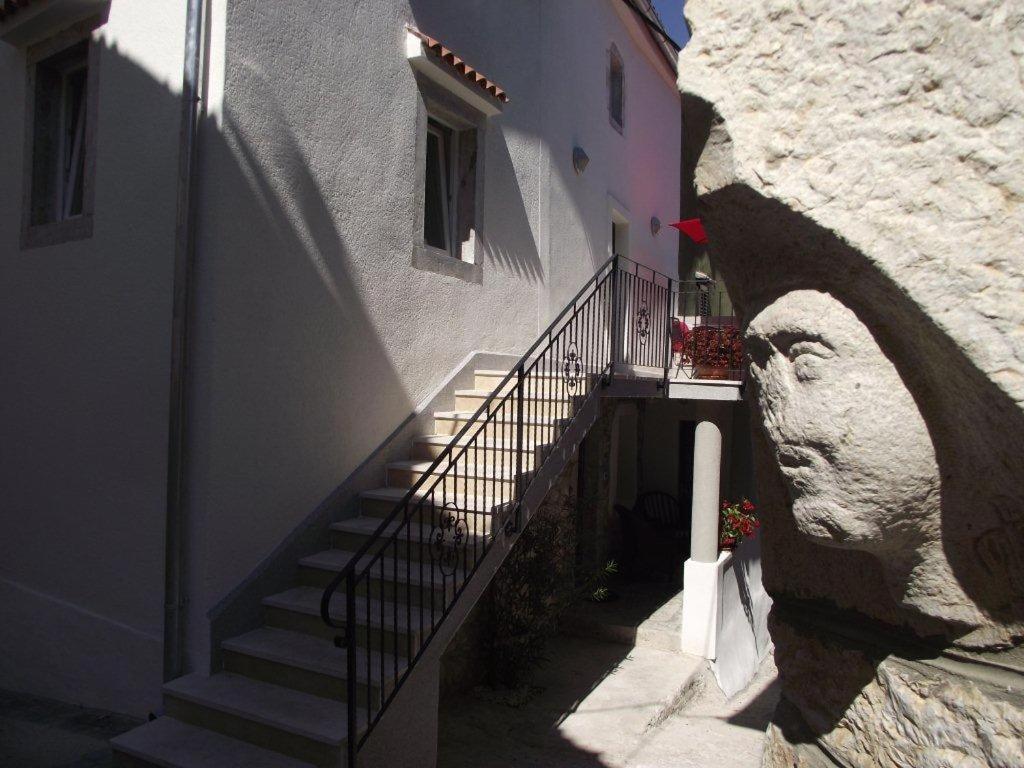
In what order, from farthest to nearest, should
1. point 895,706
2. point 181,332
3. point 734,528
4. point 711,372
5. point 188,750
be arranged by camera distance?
1. point 734,528
2. point 711,372
3. point 181,332
4. point 188,750
5. point 895,706

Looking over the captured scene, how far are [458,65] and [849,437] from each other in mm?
5224

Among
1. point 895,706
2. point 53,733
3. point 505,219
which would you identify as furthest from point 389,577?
point 505,219

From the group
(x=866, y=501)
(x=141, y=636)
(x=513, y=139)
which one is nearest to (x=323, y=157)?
(x=513, y=139)

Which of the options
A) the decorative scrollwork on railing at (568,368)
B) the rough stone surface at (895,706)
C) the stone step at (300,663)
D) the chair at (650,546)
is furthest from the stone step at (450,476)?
the chair at (650,546)

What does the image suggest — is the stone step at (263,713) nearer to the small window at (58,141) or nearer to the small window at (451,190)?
the small window at (58,141)

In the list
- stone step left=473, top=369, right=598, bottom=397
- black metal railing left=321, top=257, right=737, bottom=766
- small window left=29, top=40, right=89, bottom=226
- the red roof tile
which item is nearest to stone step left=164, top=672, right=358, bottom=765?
black metal railing left=321, top=257, right=737, bottom=766

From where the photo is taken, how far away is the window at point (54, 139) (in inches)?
200

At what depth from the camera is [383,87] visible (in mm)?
5453

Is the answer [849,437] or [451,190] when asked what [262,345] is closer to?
[451,190]

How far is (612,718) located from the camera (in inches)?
215

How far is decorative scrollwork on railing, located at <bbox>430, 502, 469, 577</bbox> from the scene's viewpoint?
4.19 metres

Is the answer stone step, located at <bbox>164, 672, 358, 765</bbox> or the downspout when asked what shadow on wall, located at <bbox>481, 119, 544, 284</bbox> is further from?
stone step, located at <bbox>164, 672, 358, 765</bbox>

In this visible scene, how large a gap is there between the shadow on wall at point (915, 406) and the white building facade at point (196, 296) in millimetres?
3208

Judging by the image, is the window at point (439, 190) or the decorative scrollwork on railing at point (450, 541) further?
the window at point (439, 190)
